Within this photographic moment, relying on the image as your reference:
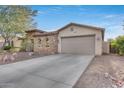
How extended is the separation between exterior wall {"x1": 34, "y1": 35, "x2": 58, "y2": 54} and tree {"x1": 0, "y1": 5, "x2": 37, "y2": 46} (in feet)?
9.71

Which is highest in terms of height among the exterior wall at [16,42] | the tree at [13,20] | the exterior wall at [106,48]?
the tree at [13,20]

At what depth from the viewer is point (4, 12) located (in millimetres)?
9367

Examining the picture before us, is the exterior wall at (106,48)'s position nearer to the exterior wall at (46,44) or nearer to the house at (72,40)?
the house at (72,40)

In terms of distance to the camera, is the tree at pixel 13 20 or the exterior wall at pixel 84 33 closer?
the tree at pixel 13 20

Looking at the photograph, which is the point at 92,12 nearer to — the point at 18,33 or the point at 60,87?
the point at 60,87

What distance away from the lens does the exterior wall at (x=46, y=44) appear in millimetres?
12785

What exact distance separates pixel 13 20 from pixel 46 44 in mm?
4250

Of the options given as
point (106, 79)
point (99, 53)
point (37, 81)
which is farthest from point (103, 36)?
point (37, 81)

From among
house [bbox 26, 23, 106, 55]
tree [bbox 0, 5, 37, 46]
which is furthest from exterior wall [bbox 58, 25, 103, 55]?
tree [bbox 0, 5, 37, 46]

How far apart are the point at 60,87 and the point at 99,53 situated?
7286 millimetres

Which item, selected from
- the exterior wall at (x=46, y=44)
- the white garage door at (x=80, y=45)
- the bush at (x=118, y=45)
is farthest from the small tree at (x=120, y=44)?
the exterior wall at (x=46, y=44)

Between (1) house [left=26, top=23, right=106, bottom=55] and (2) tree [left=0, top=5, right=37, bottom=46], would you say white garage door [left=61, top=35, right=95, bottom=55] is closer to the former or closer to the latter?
(1) house [left=26, top=23, right=106, bottom=55]

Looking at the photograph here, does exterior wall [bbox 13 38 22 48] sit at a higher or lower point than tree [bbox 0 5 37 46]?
lower

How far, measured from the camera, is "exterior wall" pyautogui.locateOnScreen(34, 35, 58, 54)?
12.8 m
